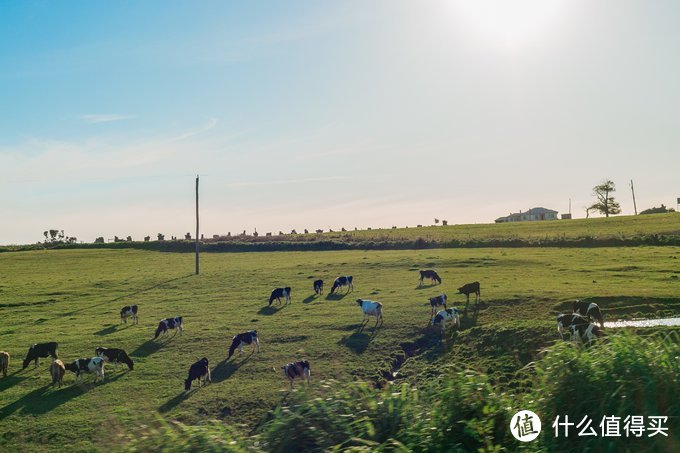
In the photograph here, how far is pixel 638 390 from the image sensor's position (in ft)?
27.5

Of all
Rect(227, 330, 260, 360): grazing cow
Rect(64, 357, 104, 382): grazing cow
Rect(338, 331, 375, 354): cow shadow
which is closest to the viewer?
Rect(64, 357, 104, 382): grazing cow

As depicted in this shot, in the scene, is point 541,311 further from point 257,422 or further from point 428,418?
point 428,418

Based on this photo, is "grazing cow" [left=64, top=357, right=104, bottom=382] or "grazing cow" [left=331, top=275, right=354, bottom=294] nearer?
"grazing cow" [left=64, top=357, right=104, bottom=382]

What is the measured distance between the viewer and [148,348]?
32188 millimetres

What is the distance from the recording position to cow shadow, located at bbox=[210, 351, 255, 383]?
27.0 m

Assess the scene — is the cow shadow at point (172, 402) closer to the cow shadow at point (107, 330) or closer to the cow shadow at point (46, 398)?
the cow shadow at point (46, 398)

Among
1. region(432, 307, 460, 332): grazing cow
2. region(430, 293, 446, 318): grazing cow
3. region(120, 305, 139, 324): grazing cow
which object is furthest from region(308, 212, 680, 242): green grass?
region(120, 305, 139, 324): grazing cow

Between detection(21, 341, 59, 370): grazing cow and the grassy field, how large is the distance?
0.82 metres

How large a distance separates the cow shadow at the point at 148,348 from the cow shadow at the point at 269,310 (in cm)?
616

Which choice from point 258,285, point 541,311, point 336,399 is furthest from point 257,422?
point 258,285

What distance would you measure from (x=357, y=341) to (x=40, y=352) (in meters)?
15.6

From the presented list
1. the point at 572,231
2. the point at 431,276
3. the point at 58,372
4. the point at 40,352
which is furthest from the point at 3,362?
the point at 572,231

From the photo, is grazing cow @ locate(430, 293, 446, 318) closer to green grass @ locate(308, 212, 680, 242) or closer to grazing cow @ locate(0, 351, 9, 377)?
grazing cow @ locate(0, 351, 9, 377)

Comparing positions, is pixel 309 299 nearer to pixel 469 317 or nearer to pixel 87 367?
pixel 469 317
